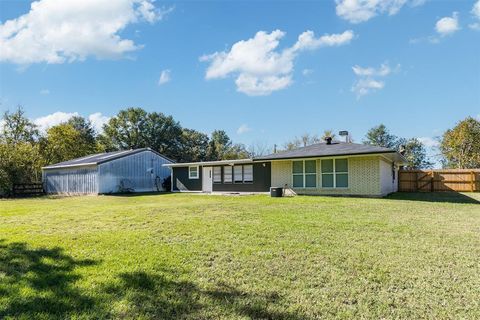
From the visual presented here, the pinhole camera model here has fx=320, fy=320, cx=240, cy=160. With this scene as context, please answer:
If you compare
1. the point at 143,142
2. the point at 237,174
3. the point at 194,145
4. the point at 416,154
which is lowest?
the point at 237,174

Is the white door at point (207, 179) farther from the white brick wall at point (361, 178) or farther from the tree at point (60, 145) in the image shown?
the tree at point (60, 145)

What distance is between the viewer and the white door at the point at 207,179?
21.4 meters

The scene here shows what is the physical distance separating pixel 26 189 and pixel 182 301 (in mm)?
26988

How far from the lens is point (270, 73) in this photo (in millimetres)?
21125

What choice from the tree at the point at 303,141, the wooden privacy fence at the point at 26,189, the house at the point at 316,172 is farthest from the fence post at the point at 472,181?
the wooden privacy fence at the point at 26,189

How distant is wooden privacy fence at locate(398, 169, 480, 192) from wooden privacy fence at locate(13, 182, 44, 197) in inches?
1082

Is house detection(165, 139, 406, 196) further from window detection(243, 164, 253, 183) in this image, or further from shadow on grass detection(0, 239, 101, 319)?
shadow on grass detection(0, 239, 101, 319)

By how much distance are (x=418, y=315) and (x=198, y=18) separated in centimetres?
1314

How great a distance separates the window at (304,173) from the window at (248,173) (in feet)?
9.46

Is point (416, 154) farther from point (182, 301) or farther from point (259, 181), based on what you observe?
point (182, 301)

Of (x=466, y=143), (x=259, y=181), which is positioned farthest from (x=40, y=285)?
(x=466, y=143)

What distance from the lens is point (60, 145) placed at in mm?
34906

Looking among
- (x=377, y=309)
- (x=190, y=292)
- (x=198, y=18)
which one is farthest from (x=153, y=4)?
(x=377, y=309)

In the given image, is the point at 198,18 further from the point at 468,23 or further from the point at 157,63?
the point at 468,23
